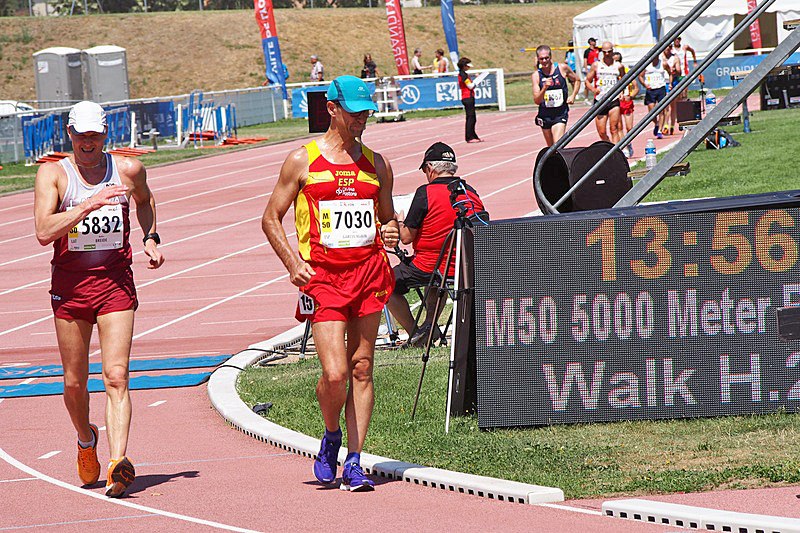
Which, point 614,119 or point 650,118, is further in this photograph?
point 614,119

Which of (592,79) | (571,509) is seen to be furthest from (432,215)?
(592,79)

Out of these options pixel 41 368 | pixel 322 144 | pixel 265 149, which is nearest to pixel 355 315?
pixel 322 144

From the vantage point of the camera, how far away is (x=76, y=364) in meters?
7.64

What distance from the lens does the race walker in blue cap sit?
718 cm

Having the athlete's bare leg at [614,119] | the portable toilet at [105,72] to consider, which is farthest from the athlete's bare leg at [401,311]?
the portable toilet at [105,72]

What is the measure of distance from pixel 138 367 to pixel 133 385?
3.17ft

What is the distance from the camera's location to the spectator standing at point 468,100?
35.8 m

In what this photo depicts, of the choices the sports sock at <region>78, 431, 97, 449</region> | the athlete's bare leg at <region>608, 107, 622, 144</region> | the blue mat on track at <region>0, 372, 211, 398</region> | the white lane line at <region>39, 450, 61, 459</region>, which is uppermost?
the athlete's bare leg at <region>608, 107, 622, 144</region>

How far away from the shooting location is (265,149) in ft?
131

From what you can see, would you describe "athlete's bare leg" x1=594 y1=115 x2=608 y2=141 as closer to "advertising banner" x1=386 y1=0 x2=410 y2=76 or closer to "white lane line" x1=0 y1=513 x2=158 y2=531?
"white lane line" x1=0 y1=513 x2=158 y2=531

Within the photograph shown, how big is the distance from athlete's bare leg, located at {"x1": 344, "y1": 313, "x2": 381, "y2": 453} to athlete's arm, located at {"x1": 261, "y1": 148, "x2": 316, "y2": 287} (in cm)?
39

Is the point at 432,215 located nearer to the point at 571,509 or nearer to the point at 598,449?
the point at 598,449

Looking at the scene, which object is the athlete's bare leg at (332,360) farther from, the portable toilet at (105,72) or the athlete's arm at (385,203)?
the portable toilet at (105,72)

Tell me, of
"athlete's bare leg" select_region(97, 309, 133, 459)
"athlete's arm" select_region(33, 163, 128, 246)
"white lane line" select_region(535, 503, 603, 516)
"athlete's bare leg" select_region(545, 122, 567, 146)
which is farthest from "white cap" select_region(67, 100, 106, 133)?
"athlete's bare leg" select_region(545, 122, 567, 146)
